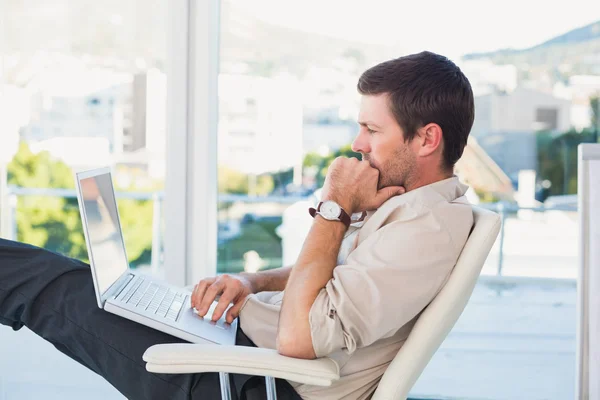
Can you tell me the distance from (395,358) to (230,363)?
0.39 meters

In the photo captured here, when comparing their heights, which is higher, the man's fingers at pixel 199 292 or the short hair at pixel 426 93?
the short hair at pixel 426 93

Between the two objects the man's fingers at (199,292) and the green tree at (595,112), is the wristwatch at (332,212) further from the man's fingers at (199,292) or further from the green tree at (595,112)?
the green tree at (595,112)

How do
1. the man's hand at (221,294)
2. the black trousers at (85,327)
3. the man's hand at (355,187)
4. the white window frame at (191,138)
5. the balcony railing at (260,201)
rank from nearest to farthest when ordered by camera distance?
the black trousers at (85,327) < the man's hand at (355,187) < the man's hand at (221,294) < the white window frame at (191,138) < the balcony railing at (260,201)

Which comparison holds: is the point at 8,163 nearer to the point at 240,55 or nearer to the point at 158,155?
the point at 158,155

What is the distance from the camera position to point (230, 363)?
1486 mm

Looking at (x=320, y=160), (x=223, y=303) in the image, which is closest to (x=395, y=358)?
(x=223, y=303)

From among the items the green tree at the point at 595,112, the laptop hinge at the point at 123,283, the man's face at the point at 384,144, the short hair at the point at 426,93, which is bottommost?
the laptop hinge at the point at 123,283

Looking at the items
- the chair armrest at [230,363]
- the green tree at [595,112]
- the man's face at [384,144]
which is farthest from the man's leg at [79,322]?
the green tree at [595,112]

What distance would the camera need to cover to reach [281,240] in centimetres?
340

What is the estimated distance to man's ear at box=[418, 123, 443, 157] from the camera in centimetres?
186

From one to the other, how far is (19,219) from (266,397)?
81.4 inches

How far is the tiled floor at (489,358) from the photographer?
3412 mm

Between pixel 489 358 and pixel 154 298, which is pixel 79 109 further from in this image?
pixel 489 358

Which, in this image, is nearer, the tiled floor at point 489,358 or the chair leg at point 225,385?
the chair leg at point 225,385
